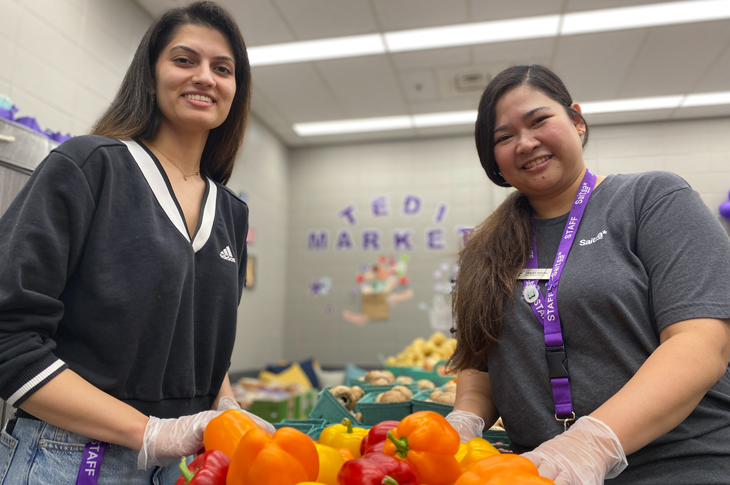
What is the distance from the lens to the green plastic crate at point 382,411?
174 cm

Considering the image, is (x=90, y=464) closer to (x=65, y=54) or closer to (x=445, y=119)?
(x=65, y=54)

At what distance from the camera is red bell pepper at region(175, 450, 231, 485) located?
2.34 ft

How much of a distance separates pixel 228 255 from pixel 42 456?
0.55m

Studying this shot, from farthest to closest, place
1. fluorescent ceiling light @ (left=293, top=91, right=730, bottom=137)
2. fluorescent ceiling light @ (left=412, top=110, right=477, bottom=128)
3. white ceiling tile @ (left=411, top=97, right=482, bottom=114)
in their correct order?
fluorescent ceiling light @ (left=412, top=110, right=477, bottom=128), white ceiling tile @ (left=411, top=97, right=482, bottom=114), fluorescent ceiling light @ (left=293, top=91, right=730, bottom=137)

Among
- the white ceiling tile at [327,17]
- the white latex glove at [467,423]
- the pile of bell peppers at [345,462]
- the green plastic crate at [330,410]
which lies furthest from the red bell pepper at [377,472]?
the white ceiling tile at [327,17]

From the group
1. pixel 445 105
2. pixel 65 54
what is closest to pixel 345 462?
pixel 65 54

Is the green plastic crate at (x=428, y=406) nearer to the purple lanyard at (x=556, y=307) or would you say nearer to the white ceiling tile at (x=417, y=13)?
the purple lanyard at (x=556, y=307)

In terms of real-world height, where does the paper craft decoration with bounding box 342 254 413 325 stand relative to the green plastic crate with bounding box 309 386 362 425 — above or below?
above

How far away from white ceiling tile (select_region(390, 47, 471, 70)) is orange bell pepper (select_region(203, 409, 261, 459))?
4.36 meters

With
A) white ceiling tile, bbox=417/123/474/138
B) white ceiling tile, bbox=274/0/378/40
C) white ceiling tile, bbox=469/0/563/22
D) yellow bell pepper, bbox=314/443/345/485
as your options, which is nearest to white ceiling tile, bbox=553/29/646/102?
white ceiling tile, bbox=469/0/563/22

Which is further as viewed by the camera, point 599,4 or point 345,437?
point 599,4

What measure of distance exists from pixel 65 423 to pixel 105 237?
357mm

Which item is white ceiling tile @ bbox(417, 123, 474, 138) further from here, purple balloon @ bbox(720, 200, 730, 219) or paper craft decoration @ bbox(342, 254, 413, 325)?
purple balloon @ bbox(720, 200, 730, 219)

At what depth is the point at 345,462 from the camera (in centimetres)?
79
